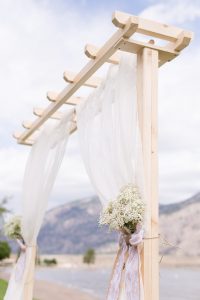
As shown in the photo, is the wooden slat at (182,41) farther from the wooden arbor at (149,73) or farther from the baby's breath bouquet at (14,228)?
the baby's breath bouquet at (14,228)

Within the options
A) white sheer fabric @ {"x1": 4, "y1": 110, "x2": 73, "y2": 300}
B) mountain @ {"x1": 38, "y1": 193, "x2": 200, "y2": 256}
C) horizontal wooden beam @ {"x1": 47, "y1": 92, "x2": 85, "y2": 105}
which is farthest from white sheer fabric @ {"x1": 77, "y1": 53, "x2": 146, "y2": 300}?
mountain @ {"x1": 38, "y1": 193, "x2": 200, "y2": 256}

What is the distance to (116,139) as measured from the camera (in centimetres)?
380

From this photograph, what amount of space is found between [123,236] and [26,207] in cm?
247

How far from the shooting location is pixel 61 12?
495 centimetres

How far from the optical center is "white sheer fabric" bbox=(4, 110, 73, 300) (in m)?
5.55

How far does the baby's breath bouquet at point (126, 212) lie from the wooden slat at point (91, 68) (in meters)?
1.01

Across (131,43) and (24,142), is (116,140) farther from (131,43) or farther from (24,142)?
(24,142)

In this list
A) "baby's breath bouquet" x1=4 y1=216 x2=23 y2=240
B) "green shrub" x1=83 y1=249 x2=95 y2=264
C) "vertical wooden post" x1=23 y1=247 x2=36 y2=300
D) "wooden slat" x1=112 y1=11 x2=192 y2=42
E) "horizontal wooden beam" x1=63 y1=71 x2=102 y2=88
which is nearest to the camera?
"wooden slat" x1=112 y1=11 x2=192 y2=42

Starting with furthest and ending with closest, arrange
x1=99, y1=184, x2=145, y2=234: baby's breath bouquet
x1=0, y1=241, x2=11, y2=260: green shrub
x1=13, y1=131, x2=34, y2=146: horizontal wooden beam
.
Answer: x1=0, y1=241, x2=11, y2=260: green shrub, x1=13, y1=131, x2=34, y2=146: horizontal wooden beam, x1=99, y1=184, x2=145, y2=234: baby's breath bouquet

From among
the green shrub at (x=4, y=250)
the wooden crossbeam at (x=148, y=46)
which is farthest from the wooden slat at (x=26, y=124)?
the green shrub at (x=4, y=250)

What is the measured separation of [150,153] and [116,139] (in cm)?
36

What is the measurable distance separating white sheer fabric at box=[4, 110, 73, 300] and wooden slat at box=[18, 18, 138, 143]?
188 millimetres

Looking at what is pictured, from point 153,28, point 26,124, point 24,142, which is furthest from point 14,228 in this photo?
point 153,28

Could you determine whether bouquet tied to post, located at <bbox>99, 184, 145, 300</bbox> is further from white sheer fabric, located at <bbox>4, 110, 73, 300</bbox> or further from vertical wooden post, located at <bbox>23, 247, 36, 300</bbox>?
vertical wooden post, located at <bbox>23, 247, 36, 300</bbox>
